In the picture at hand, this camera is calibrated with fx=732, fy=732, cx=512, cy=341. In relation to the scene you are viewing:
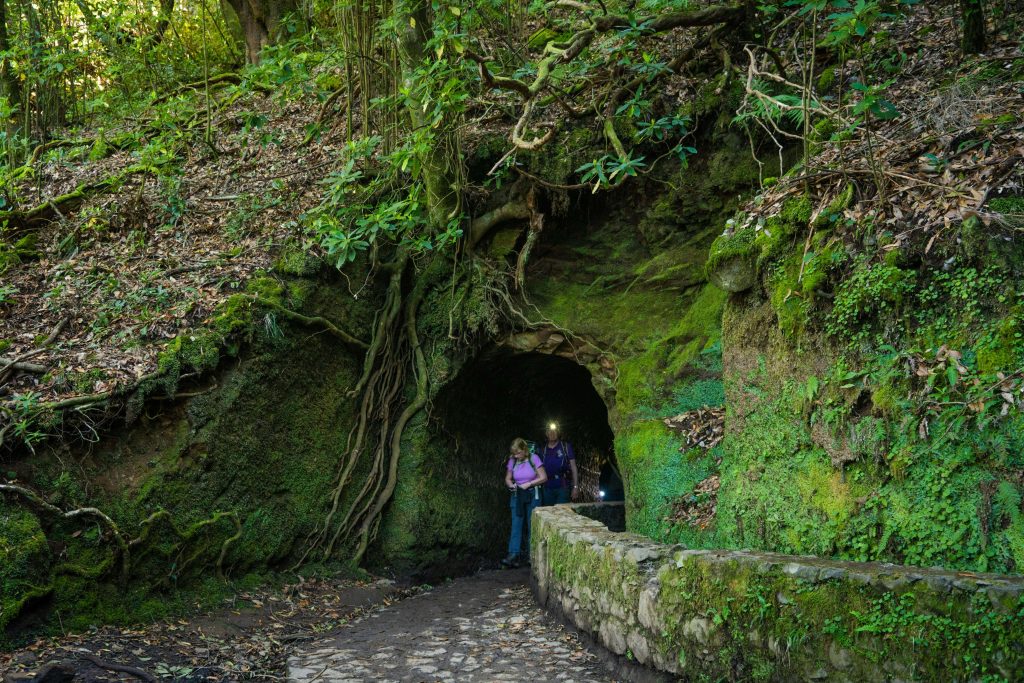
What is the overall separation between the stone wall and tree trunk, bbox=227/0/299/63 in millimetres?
12943

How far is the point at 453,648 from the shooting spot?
5742 millimetres

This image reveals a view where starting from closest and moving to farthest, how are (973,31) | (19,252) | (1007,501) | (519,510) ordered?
(1007,501), (973,31), (19,252), (519,510)

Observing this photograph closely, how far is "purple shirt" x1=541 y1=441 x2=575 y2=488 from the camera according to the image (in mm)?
10125

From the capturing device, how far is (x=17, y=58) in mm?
10445

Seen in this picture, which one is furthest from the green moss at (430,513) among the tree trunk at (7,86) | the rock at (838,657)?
the tree trunk at (7,86)

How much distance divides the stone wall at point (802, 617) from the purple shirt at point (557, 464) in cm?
497

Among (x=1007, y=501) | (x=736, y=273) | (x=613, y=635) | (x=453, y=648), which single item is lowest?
(x=453, y=648)

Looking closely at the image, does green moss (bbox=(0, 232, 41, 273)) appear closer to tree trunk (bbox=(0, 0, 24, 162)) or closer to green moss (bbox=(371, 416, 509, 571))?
tree trunk (bbox=(0, 0, 24, 162))

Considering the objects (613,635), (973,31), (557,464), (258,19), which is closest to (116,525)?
(613,635)

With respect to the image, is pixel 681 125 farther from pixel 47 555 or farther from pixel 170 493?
pixel 47 555

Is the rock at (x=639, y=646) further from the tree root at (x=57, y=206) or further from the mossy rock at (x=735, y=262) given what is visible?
the tree root at (x=57, y=206)

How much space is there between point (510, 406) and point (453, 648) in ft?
20.8

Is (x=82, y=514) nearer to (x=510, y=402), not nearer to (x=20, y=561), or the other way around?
(x=20, y=561)

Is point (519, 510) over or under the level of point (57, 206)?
under
